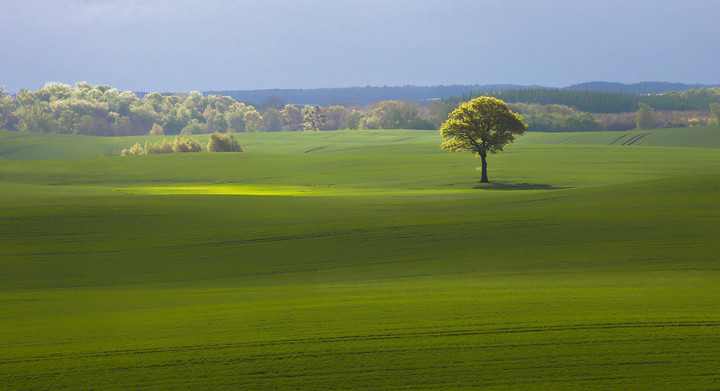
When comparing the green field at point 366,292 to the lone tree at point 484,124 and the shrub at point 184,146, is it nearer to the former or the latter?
the lone tree at point 484,124

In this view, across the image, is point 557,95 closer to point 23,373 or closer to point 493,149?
point 493,149

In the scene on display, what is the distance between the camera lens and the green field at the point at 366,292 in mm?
7281

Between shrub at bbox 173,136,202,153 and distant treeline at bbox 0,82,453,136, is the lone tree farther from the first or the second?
distant treeline at bbox 0,82,453,136

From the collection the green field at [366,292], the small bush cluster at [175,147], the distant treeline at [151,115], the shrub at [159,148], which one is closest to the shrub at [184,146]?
the small bush cluster at [175,147]

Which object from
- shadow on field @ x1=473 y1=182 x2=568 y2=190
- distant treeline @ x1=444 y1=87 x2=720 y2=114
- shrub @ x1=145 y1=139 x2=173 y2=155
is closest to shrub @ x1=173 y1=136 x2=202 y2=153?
shrub @ x1=145 y1=139 x2=173 y2=155

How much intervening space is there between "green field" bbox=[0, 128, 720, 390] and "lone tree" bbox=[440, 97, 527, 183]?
13761 mm

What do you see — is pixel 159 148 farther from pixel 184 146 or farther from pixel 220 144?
pixel 220 144

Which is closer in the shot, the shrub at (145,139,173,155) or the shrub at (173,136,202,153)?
the shrub at (173,136,202,153)

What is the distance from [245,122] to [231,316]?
149997 millimetres

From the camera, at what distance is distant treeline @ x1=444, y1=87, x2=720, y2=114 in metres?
146

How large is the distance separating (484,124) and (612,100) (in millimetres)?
122273

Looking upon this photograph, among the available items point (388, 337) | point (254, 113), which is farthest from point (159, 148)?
point (254, 113)

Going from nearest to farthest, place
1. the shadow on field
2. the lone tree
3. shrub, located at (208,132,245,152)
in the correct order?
the shadow on field, the lone tree, shrub, located at (208,132,245,152)

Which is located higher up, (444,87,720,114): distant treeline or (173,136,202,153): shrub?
(444,87,720,114): distant treeline
